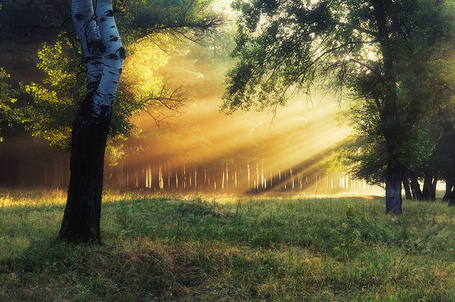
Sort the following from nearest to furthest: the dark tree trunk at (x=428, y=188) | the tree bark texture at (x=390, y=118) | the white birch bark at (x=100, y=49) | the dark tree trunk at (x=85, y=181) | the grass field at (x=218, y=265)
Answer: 1. the grass field at (x=218, y=265)
2. the dark tree trunk at (x=85, y=181)
3. the white birch bark at (x=100, y=49)
4. the tree bark texture at (x=390, y=118)
5. the dark tree trunk at (x=428, y=188)

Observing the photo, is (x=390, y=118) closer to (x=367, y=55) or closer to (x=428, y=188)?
(x=367, y=55)

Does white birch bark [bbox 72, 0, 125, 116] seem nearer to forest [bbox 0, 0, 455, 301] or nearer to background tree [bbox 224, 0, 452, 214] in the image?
forest [bbox 0, 0, 455, 301]

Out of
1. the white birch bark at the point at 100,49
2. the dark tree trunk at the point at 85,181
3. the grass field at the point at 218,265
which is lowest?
the grass field at the point at 218,265

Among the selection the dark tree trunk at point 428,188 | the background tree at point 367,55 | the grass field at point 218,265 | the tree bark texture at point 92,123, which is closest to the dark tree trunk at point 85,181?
the tree bark texture at point 92,123

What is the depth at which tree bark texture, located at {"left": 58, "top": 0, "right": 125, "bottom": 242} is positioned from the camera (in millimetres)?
7160

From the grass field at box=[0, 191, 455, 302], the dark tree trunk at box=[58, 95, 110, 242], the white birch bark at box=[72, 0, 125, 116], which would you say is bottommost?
the grass field at box=[0, 191, 455, 302]

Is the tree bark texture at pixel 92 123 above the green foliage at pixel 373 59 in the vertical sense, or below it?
below

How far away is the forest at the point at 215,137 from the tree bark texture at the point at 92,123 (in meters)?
0.03

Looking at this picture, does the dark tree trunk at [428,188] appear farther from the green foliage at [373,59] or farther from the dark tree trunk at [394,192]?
the dark tree trunk at [394,192]

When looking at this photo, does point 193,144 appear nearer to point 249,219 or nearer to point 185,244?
point 249,219

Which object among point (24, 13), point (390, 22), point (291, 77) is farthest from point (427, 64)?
point (24, 13)

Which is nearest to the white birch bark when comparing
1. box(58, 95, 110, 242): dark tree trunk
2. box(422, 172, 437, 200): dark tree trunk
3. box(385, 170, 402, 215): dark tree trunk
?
box(58, 95, 110, 242): dark tree trunk

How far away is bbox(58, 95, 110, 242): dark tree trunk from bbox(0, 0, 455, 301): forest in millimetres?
27

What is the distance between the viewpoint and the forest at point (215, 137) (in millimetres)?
6281
